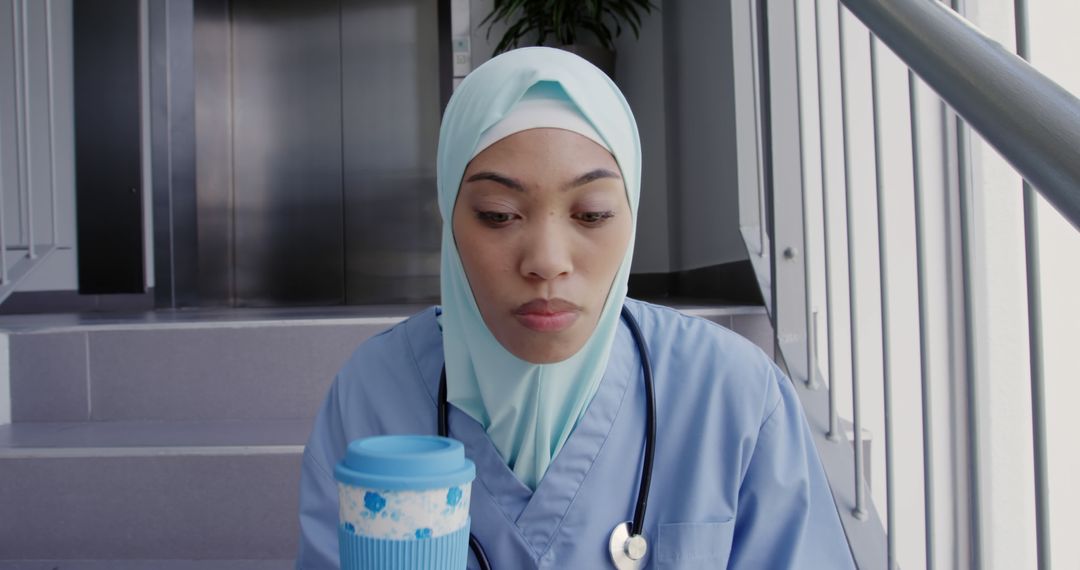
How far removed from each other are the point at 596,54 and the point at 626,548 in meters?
2.70

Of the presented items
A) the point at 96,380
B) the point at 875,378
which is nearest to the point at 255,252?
the point at 96,380

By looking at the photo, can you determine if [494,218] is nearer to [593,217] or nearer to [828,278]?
[593,217]

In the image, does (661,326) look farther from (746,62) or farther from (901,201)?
(746,62)

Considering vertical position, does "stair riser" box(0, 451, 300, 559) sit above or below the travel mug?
below

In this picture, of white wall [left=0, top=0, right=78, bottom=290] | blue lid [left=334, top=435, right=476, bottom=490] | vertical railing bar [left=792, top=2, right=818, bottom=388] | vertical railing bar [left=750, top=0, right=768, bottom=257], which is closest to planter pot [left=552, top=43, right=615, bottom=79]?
vertical railing bar [left=750, top=0, right=768, bottom=257]

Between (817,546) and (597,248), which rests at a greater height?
(597,248)

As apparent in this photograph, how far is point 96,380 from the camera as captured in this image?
68.9 inches

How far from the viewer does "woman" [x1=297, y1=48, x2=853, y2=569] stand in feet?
2.22

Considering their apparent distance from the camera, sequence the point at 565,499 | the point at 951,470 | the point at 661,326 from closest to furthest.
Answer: the point at 565,499 → the point at 661,326 → the point at 951,470

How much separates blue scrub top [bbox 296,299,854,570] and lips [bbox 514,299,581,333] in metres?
0.20

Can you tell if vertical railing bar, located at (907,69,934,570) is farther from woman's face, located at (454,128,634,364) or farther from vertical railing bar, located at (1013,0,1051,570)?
woman's face, located at (454,128,634,364)

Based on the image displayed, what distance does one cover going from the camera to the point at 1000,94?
0.54 m

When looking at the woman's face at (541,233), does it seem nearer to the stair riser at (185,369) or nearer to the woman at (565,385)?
the woman at (565,385)

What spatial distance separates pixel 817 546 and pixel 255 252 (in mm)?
3394
